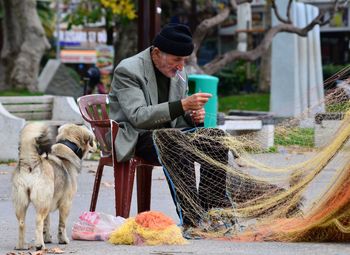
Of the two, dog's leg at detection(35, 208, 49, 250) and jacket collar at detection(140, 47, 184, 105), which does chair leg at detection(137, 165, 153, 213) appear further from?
dog's leg at detection(35, 208, 49, 250)

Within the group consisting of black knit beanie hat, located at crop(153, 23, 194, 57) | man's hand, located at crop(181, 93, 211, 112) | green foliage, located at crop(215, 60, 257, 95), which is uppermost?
black knit beanie hat, located at crop(153, 23, 194, 57)

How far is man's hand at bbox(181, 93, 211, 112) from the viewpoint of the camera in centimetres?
750

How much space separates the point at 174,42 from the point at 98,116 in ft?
4.02

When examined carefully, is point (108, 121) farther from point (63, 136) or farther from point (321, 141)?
point (321, 141)

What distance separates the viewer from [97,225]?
7.55 metres

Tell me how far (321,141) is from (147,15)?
242 inches

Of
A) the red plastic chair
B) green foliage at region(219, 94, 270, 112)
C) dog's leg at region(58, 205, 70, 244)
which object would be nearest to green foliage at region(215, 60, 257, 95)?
green foliage at region(219, 94, 270, 112)

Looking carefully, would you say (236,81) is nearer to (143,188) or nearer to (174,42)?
(143,188)

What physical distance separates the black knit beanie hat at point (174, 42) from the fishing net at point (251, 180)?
1.96 ft

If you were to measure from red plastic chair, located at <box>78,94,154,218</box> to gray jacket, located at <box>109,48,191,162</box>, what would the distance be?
0.09m

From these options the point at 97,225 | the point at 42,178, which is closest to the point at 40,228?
the point at 42,178

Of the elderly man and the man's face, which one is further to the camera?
the man's face

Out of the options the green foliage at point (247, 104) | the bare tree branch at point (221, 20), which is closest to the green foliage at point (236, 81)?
the green foliage at point (247, 104)

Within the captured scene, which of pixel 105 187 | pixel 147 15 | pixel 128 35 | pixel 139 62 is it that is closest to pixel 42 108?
pixel 147 15
